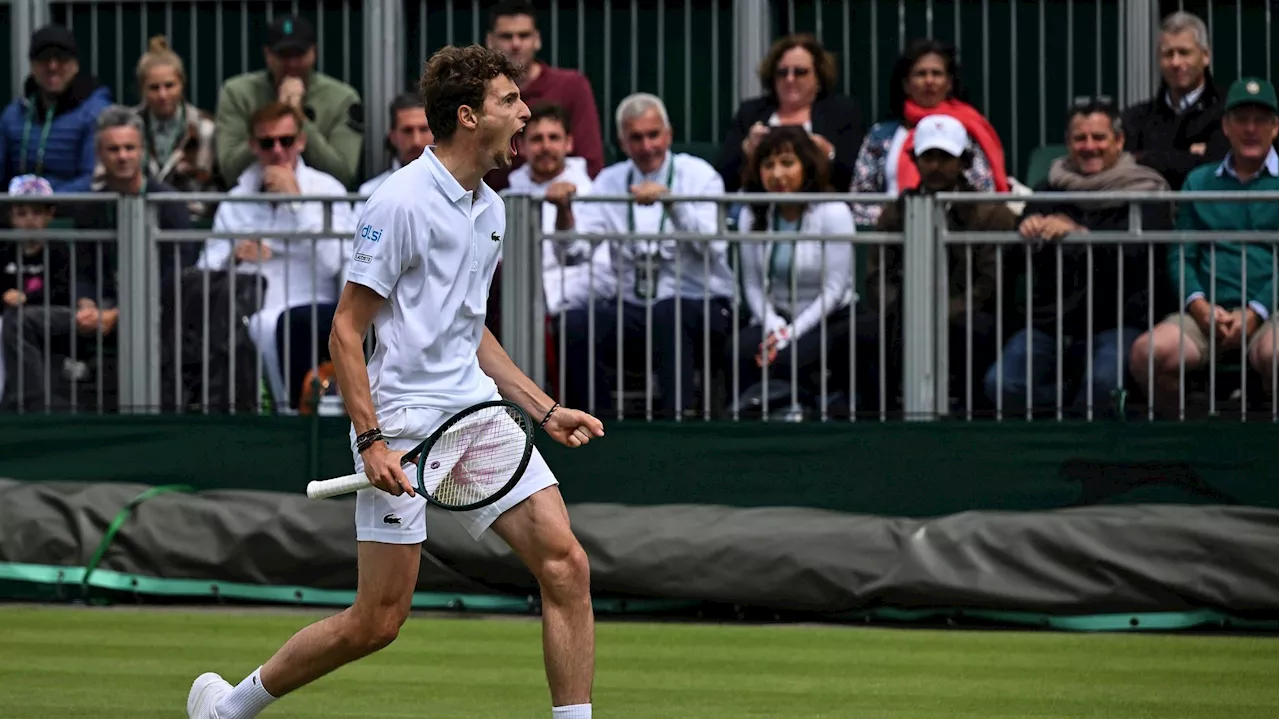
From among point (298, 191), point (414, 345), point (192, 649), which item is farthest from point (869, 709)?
point (298, 191)

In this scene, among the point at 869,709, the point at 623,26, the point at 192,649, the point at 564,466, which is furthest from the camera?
the point at 623,26

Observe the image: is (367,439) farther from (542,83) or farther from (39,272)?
(542,83)

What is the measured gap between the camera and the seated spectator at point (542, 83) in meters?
11.9

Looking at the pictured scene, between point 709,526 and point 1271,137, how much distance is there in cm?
352

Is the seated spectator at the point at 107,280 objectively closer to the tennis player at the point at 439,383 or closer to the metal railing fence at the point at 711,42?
the metal railing fence at the point at 711,42

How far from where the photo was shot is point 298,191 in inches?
457

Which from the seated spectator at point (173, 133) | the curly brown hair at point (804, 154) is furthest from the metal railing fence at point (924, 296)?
the seated spectator at point (173, 133)

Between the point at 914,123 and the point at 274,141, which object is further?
the point at 274,141

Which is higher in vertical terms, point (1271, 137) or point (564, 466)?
point (1271, 137)

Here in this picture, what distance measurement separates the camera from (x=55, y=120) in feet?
41.4

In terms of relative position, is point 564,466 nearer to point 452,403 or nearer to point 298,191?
point 298,191

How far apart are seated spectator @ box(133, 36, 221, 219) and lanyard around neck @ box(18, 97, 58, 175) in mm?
585

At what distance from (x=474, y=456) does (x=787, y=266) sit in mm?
4834

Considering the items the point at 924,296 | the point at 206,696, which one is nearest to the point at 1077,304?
the point at 924,296
